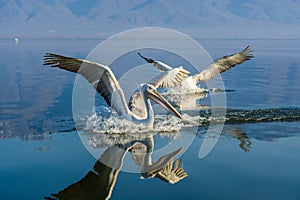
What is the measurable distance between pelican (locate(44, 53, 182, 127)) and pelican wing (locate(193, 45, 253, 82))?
5.72 m

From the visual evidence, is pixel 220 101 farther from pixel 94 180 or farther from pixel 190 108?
pixel 94 180

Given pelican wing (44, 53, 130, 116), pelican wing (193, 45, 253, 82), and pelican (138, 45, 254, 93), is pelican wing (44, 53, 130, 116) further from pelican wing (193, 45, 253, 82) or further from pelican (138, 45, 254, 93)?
pelican wing (193, 45, 253, 82)

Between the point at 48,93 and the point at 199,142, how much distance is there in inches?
333

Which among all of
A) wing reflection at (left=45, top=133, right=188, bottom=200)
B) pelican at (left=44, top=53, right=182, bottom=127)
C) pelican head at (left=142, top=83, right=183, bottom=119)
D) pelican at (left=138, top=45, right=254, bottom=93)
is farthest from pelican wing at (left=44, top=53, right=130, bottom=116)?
pelican at (left=138, top=45, right=254, bottom=93)

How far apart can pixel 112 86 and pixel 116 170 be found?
8.94ft

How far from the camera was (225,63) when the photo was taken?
17.0 meters

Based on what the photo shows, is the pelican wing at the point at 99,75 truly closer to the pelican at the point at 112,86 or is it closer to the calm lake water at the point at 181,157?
the pelican at the point at 112,86

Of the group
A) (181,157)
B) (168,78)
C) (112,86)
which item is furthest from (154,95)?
(181,157)

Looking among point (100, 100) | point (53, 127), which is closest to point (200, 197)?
point (53, 127)

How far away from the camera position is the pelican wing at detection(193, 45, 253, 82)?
16.3 m

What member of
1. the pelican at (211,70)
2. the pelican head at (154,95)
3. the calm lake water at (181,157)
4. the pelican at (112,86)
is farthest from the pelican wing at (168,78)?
the pelican at (211,70)

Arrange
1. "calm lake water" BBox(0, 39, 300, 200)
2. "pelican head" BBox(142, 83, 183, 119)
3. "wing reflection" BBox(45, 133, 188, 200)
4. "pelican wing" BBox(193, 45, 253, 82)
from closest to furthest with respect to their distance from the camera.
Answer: "wing reflection" BBox(45, 133, 188, 200) < "calm lake water" BBox(0, 39, 300, 200) < "pelican head" BBox(142, 83, 183, 119) < "pelican wing" BBox(193, 45, 253, 82)

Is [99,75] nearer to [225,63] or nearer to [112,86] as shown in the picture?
[112,86]

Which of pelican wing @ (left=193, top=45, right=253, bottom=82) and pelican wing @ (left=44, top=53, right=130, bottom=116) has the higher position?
pelican wing @ (left=193, top=45, right=253, bottom=82)
